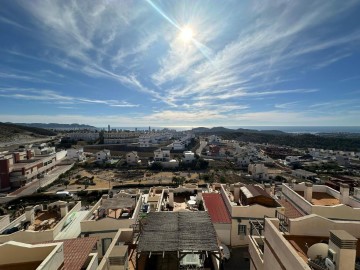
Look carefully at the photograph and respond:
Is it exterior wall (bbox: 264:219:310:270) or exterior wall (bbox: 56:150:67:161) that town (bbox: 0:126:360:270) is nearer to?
exterior wall (bbox: 264:219:310:270)

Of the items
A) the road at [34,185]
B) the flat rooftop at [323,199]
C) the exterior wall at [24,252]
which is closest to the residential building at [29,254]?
the exterior wall at [24,252]

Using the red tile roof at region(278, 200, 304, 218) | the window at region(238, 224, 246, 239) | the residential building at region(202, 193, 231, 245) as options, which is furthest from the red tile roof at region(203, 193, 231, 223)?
the red tile roof at region(278, 200, 304, 218)

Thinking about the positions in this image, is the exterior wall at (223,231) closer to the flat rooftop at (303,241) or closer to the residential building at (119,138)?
the flat rooftop at (303,241)

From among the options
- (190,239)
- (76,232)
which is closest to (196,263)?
(190,239)

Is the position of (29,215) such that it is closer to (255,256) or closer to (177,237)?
(177,237)

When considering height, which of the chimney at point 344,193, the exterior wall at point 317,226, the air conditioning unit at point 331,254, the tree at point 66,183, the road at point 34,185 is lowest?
the tree at point 66,183
